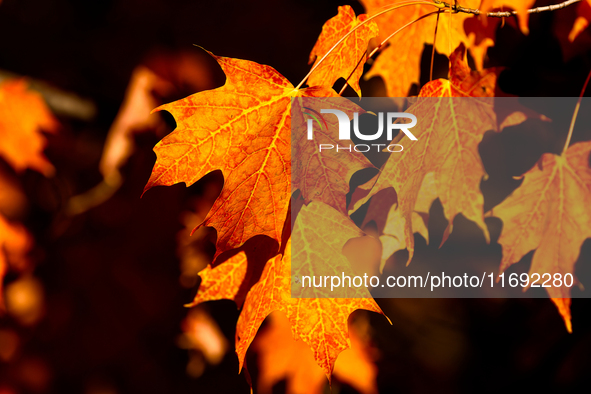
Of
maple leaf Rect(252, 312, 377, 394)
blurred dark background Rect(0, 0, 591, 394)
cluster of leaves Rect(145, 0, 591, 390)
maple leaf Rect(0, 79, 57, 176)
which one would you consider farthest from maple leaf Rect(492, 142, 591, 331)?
maple leaf Rect(0, 79, 57, 176)

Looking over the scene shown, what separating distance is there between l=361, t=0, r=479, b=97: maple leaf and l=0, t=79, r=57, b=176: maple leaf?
849 millimetres

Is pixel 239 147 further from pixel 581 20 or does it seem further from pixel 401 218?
pixel 581 20

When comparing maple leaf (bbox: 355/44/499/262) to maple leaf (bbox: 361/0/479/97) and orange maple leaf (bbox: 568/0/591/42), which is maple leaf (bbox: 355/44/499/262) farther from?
orange maple leaf (bbox: 568/0/591/42)

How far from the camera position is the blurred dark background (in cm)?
89

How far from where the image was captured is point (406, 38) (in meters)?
0.70

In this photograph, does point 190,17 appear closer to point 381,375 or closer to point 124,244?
point 124,244

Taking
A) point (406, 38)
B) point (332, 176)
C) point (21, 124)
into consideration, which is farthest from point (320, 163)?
point (21, 124)

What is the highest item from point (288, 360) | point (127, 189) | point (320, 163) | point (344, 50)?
point (344, 50)

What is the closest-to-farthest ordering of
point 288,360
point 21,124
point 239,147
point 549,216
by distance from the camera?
point 239,147 < point 549,216 < point 21,124 < point 288,360

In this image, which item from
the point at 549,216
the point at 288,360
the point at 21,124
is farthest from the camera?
the point at 288,360

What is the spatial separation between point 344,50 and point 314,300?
41 centimetres

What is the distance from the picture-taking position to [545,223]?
63cm

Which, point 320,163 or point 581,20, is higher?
point 581,20

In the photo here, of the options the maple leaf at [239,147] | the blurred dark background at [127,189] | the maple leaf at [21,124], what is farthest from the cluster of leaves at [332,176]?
the maple leaf at [21,124]
